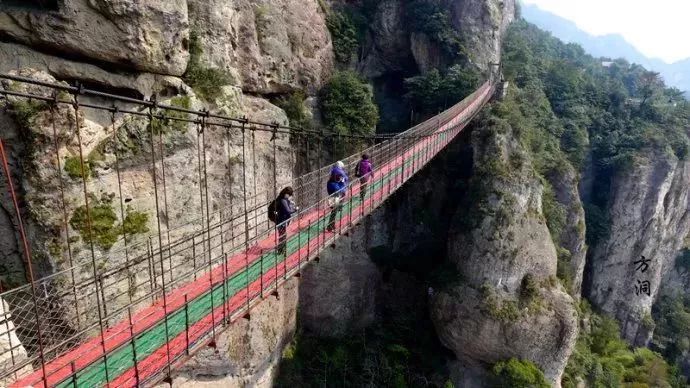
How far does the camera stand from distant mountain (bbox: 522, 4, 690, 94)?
154 m

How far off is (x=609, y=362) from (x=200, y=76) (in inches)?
649

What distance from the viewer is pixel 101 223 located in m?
6.21

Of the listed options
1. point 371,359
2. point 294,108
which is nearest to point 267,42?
point 294,108

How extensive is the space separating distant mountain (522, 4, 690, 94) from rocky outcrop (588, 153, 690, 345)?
15780 cm

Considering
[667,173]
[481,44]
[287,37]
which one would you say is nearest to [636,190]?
[667,173]

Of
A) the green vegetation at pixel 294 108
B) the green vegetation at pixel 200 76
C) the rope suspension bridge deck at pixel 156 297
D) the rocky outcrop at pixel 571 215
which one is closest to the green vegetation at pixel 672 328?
the rocky outcrop at pixel 571 215

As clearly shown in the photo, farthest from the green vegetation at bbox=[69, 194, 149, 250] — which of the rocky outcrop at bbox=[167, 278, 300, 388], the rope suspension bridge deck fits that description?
the rocky outcrop at bbox=[167, 278, 300, 388]

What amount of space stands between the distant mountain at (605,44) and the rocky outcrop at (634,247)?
518 ft

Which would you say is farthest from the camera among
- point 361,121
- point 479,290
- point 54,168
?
point 361,121

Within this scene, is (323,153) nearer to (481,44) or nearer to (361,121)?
(361,121)

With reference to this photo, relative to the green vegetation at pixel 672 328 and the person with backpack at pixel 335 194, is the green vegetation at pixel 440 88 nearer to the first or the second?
the person with backpack at pixel 335 194

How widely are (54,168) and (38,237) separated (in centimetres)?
101

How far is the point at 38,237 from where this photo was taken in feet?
18.8

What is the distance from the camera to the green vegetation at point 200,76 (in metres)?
7.86
